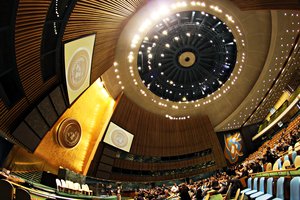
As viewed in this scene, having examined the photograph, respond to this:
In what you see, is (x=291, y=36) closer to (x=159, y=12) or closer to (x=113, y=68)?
(x=159, y=12)

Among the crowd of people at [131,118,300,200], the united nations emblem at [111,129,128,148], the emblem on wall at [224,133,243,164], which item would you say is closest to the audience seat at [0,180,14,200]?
the crowd of people at [131,118,300,200]

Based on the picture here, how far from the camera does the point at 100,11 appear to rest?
7379 millimetres

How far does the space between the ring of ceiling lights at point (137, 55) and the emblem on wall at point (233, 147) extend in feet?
15.7

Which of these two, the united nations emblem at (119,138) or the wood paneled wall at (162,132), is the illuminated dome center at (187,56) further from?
the united nations emblem at (119,138)

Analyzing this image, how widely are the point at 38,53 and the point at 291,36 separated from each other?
11.3 m

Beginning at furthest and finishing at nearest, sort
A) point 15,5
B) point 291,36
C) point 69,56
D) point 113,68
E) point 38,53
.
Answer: point 113,68 < point 291,36 < point 69,56 < point 38,53 < point 15,5

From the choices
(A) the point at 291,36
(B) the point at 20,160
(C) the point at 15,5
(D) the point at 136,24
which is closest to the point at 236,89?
(A) the point at 291,36

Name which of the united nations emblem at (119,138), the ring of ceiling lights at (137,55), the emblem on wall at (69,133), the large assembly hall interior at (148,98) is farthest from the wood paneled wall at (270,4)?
the united nations emblem at (119,138)

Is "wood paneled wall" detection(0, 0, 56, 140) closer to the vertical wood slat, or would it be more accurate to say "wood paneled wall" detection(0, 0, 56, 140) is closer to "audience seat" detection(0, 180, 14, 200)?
the vertical wood slat

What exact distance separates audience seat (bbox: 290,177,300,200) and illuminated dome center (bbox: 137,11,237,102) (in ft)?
38.3

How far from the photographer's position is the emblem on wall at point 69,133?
35.2 ft

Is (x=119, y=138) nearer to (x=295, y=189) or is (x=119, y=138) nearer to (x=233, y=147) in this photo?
(x=233, y=147)

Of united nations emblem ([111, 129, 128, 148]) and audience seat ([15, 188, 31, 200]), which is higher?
united nations emblem ([111, 129, 128, 148])

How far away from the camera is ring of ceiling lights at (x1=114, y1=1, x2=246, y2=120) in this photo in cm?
1141
